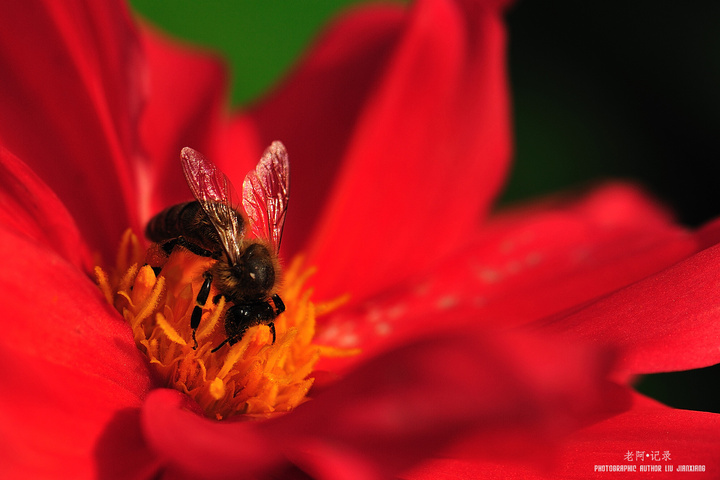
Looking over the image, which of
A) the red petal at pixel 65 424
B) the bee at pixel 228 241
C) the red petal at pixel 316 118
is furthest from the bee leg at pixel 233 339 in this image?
the red petal at pixel 316 118

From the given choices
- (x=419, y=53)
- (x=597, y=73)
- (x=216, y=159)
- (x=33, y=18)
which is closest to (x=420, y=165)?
(x=419, y=53)

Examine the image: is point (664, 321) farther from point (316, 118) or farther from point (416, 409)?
point (316, 118)

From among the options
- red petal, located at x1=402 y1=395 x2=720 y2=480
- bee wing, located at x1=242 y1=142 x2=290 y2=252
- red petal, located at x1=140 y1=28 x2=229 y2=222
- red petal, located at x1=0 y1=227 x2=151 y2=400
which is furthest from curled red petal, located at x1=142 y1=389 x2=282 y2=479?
red petal, located at x1=140 y1=28 x2=229 y2=222

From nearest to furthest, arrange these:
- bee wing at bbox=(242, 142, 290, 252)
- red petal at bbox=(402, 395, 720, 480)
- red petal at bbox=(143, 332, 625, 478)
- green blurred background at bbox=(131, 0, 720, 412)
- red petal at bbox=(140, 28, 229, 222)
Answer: red petal at bbox=(143, 332, 625, 478) < red petal at bbox=(402, 395, 720, 480) < bee wing at bbox=(242, 142, 290, 252) < red petal at bbox=(140, 28, 229, 222) < green blurred background at bbox=(131, 0, 720, 412)

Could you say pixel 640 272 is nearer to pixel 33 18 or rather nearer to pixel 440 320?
pixel 440 320

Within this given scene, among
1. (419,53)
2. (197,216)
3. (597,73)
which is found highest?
(597,73)

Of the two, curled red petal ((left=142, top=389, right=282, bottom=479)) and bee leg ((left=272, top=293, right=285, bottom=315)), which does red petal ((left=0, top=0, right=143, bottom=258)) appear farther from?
curled red petal ((left=142, top=389, right=282, bottom=479))

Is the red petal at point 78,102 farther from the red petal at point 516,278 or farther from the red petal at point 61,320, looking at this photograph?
the red petal at point 516,278
